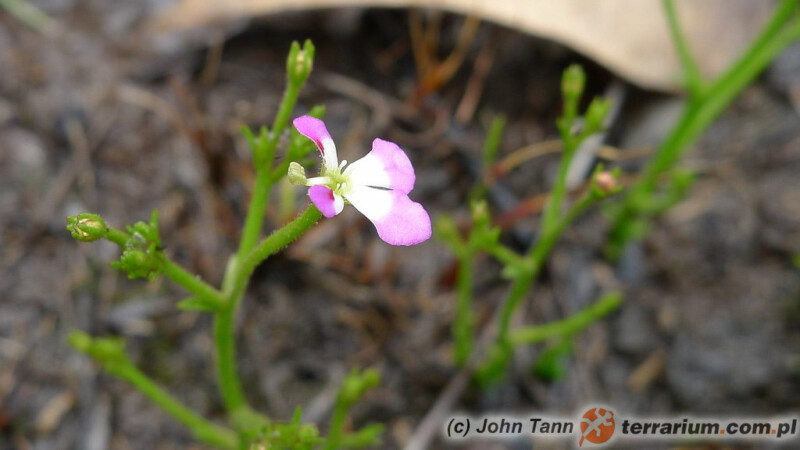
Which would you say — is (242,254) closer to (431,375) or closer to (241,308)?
(241,308)

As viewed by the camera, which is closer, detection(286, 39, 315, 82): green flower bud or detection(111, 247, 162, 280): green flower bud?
detection(111, 247, 162, 280): green flower bud

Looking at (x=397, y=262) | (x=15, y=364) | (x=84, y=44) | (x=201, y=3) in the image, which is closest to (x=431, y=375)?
(x=397, y=262)

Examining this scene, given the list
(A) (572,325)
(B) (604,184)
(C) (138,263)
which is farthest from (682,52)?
(C) (138,263)

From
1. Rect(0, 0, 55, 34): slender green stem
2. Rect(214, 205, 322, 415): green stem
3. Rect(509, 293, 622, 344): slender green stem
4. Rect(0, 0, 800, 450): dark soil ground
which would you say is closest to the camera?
Rect(214, 205, 322, 415): green stem

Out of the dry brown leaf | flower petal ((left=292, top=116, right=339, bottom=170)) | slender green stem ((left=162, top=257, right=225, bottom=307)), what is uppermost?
the dry brown leaf

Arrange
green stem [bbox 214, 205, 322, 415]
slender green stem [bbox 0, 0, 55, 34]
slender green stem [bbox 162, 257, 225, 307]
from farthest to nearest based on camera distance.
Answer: slender green stem [bbox 0, 0, 55, 34] < slender green stem [bbox 162, 257, 225, 307] < green stem [bbox 214, 205, 322, 415]

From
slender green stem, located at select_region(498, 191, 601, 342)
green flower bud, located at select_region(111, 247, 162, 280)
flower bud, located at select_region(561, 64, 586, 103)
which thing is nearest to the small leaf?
green flower bud, located at select_region(111, 247, 162, 280)

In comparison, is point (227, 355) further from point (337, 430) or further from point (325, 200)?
point (325, 200)

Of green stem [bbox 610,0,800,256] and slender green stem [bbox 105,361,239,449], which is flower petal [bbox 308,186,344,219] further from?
green stem [bbox 610,0,800,256]
